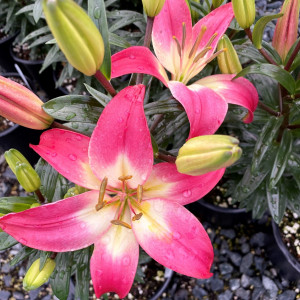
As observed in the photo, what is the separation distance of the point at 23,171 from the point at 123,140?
0.78 feet

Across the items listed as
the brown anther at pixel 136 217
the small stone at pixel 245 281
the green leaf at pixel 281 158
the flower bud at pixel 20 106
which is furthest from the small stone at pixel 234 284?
the flower bud at pixel 20 106

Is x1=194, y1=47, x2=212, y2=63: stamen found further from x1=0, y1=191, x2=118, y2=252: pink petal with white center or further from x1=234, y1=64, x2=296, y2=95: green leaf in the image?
x1=0, y1=191, x2=118, y2=252: pink petal with white center

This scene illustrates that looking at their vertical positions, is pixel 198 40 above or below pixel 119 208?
above

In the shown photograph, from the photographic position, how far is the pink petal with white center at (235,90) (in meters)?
0.72

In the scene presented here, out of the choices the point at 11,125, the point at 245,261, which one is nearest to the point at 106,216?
the point at 245,261

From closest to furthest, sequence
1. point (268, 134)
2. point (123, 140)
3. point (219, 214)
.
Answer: point (123, 140)
point (268, 134)
point (219, 214)

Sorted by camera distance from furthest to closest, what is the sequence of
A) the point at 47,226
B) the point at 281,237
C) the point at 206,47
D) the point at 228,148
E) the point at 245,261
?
the point at 245,261 → the point at 281,237 → the point at 206,47 → the point at 47,226 → the point at 228,148

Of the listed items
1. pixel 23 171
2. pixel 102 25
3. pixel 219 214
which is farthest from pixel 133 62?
pixel 219 214

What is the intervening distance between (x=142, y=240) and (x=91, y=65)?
31cm

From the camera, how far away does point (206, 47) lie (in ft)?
2.54

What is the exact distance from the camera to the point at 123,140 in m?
0.63

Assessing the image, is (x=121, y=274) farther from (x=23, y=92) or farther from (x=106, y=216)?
(x=23, y=92)

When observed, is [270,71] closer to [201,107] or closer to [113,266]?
[201,107]

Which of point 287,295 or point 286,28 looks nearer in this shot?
point 286,28
